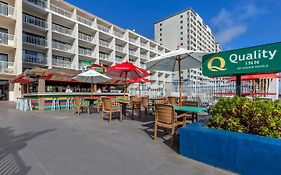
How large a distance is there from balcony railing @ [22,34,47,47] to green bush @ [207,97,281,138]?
27395 millimetres

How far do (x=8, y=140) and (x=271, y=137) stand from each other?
19.4 ft

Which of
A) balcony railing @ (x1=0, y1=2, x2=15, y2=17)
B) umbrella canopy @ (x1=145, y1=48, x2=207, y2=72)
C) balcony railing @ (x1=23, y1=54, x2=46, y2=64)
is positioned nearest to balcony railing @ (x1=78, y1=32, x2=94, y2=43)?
balcony railing @ (x1=23, y1=54, x2=46, y2=64)

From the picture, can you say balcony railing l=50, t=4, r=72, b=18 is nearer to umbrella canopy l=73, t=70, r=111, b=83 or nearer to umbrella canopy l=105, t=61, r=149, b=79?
umbrella canopy l=73, t=70, r=111, b=83

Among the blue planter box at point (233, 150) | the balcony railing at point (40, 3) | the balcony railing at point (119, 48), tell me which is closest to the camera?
the blue planter box at point (233, 150)

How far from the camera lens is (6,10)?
21.4m

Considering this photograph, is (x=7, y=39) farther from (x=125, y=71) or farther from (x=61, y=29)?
(x=125, y=71)

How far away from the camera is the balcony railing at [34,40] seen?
23683 millimetres

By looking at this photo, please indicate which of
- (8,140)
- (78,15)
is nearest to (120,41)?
(78,15)

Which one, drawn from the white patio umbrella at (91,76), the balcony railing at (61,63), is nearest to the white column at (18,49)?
the balcony railing at (61,63)

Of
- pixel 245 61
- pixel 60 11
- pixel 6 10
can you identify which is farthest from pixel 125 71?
pixel 60 11

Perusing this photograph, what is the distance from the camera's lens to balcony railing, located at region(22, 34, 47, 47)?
932 inches

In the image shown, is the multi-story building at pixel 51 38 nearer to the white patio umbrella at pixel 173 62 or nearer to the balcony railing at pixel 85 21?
the balcony railing at pixel 85 21

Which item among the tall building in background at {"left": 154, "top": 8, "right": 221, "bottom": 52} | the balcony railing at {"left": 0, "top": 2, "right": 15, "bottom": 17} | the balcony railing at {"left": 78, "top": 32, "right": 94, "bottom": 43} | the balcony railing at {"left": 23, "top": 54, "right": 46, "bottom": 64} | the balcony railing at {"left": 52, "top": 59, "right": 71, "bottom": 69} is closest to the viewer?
the balcony railing at {"left": 0, "top": 2, "right": 15, "bottom": 17}

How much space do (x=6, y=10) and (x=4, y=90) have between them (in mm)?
9966
